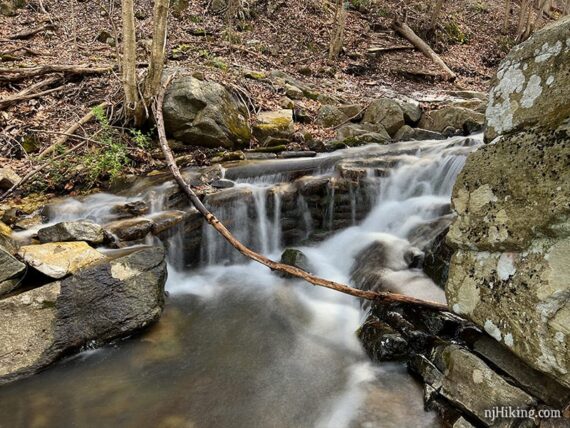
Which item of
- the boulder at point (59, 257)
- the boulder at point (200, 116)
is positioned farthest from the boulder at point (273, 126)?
the boulder at point (59, 257)

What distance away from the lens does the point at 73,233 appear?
509 centimetres

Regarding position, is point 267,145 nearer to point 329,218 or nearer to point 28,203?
point 329,218

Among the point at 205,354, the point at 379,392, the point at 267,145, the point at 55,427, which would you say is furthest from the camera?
the point at 267,145

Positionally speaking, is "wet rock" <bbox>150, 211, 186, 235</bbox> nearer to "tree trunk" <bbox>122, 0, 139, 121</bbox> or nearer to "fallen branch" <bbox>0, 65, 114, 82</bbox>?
"tree trunk" <bbox>122, 0, 139, 121</bbox>

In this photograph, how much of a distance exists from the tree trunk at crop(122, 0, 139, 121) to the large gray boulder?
22.9 feet

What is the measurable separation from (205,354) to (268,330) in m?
0.89

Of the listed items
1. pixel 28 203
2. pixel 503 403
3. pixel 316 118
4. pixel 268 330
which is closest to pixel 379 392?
pixel 503 403

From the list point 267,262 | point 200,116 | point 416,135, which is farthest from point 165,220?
point 416,135

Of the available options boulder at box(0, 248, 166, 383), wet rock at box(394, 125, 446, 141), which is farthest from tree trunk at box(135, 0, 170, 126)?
wet rock at box(394, 125, 446, 141)

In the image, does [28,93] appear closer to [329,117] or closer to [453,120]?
[329,117]

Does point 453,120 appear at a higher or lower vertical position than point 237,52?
lower

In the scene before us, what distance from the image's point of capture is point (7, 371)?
3.79 meters

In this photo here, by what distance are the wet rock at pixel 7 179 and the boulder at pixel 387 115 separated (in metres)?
8.88

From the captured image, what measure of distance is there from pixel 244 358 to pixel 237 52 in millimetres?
12903
